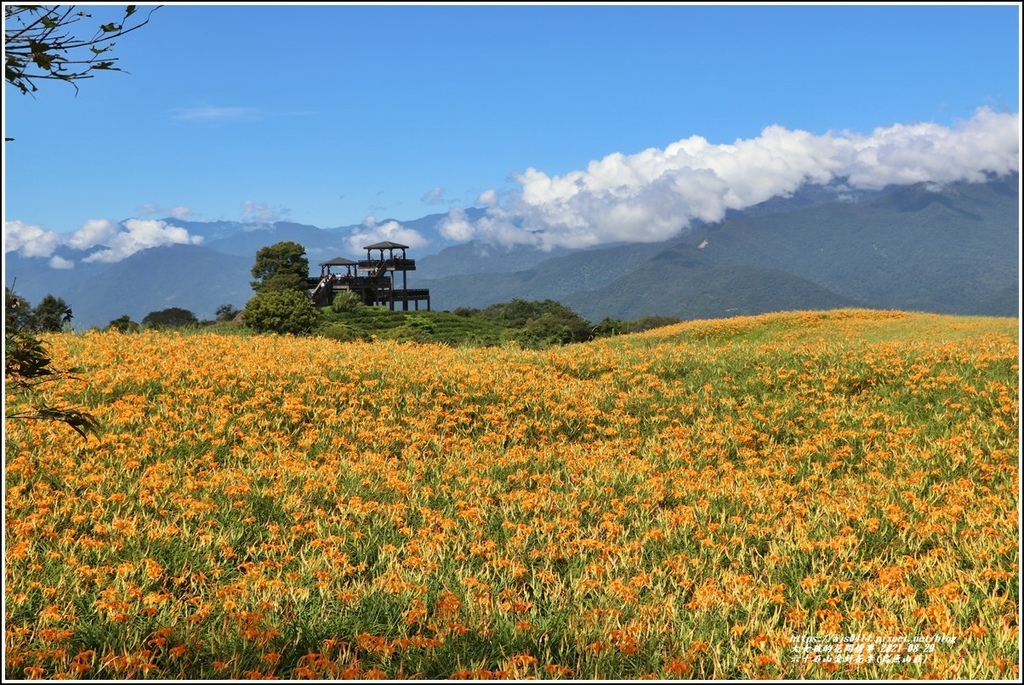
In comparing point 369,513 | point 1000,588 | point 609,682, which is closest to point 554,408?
point 369,513

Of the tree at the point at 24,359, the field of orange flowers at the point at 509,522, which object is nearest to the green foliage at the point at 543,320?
the field of orange flowers at the point at 509,522

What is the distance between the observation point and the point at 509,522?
A: 650 cm

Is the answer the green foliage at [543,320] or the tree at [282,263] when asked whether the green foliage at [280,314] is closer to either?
the green foliage at [543,320]

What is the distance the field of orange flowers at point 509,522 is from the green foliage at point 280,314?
76.2 ft

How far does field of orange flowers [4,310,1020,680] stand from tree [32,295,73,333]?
1.71 meters

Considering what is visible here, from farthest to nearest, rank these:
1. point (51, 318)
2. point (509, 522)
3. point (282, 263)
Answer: point (282, 263)
point (51, 318)
point (509, 522)

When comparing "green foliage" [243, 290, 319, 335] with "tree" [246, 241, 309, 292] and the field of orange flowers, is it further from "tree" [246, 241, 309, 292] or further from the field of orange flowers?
the field of orange flowers

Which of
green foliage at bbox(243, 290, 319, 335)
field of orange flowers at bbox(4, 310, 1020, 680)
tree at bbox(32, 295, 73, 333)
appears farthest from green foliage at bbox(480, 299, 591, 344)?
field of orange flowers at bbox(4, 310, 1020, 680)

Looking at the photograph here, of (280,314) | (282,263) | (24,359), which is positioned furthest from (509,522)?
(282,263)

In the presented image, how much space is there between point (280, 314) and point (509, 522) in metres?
32.5

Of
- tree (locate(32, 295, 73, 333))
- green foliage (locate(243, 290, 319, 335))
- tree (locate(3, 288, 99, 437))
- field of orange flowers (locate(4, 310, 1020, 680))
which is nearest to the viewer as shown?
tree (locate(3, 288, 99, 437))

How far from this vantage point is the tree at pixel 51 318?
3.98m

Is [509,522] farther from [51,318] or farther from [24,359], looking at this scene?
[51,318]

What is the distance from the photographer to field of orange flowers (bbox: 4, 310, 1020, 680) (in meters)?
4.39
